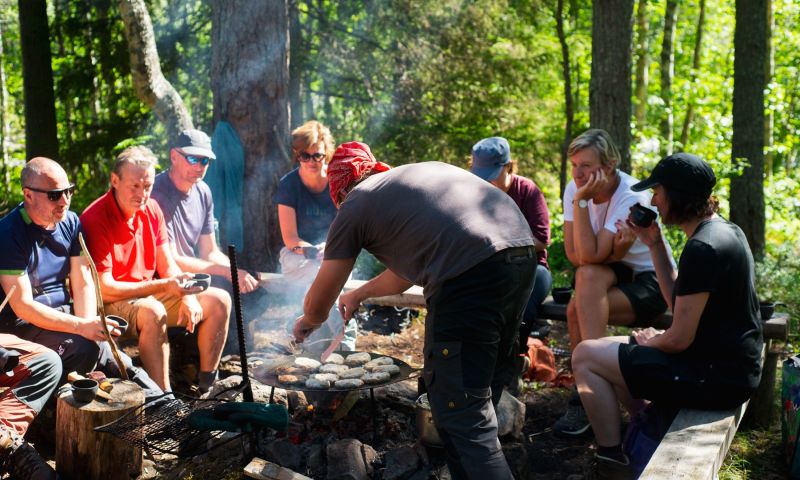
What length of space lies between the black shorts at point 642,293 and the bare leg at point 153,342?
9.38 ft

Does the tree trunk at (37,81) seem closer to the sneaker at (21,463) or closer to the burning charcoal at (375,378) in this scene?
the sneaker at (21,463)

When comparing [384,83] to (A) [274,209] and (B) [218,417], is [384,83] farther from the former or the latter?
(B) [218,417]

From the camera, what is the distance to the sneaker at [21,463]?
11.2ft

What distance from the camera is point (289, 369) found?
393 cm

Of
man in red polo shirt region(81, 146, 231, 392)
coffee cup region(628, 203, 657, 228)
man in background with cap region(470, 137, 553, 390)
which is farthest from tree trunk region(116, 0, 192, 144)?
coffee cup region(628, 203, 657, 228)

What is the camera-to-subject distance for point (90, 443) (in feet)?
11.7

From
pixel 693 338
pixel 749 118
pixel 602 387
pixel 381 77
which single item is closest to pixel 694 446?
pixel 693 338

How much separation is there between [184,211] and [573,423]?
3110 millimetres

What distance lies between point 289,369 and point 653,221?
7.02 feet

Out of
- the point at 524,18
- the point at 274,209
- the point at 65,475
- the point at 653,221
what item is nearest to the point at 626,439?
the point at 653,221

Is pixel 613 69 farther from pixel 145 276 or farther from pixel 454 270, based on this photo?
pixel 454 270

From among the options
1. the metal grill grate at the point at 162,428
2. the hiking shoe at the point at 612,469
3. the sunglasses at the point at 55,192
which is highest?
the sunglasses at the point at 55,192

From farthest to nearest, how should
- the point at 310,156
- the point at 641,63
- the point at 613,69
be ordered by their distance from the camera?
the point at 641,63, the point at 613,69, the point at 310,156

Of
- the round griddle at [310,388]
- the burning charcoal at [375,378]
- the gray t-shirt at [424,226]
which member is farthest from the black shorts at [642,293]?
the gray t-shirt at [424,226]
